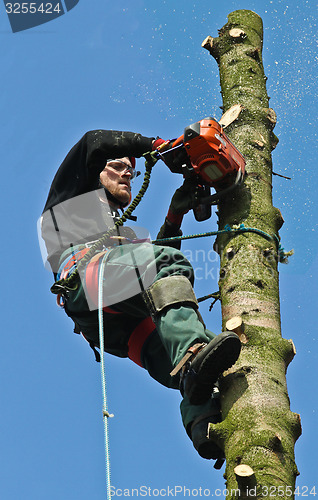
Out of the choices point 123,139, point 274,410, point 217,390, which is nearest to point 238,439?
point 274,410

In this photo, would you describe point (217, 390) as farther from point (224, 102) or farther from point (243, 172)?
point (224, 102)

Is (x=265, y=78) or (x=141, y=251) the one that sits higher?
(x=265, y=78)

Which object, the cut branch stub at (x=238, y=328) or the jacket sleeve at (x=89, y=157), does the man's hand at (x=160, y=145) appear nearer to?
the jacket sleeve at (x=89, y=157)

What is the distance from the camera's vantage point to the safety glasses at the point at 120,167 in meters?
4.84

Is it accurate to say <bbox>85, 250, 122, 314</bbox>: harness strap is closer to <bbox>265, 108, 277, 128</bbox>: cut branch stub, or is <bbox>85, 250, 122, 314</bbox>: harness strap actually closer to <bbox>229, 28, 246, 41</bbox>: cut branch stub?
<bbox>265, 108, 277, 128</bbox>: cut branch stub

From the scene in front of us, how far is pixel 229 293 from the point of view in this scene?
143 inches

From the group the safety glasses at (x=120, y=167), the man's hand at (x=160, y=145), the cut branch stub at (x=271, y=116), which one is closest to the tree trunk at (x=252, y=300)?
the cut branch stub at (x=271, y=116)

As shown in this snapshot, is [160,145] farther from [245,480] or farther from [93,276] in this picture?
[245,480]

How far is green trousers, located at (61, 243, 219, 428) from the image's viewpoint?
345cm

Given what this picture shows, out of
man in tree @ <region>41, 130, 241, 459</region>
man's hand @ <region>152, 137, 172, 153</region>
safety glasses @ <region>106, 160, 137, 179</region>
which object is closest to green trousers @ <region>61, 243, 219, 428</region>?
man in tree @ <region>41, 130, 241, 459</region>

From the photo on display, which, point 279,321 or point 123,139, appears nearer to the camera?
point 279,321

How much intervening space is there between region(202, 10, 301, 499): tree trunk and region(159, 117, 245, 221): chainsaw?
0.29 ft

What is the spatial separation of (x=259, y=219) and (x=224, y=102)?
40.5 inches

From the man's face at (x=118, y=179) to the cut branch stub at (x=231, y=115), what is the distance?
0.73m
